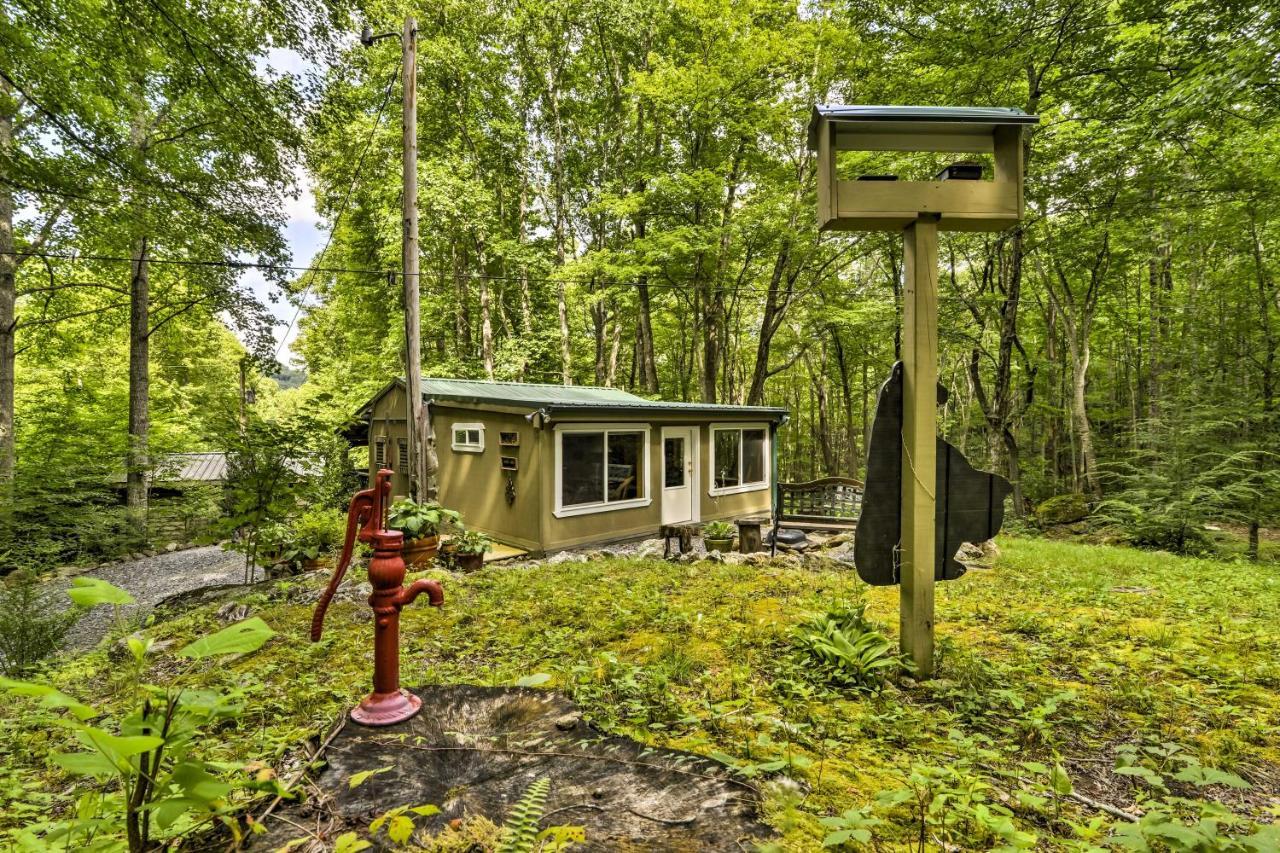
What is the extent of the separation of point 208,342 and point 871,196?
27763 millimetres

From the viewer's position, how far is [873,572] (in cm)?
254

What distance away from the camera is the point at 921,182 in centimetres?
238

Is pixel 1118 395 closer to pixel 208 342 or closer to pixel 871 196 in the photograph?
pixel 871 196

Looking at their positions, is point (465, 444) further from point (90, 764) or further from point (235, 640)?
point (90, 764)

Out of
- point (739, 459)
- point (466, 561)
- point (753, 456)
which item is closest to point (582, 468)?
point (466, 561)

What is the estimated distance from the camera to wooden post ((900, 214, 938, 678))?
240 centimetres

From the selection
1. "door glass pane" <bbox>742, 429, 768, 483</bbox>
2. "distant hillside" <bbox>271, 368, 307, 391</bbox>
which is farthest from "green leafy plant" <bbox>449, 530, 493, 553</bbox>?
"distant hillside" <bbox>271, 368, 307, 391</bbox>

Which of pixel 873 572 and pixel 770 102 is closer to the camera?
pixel 873 572

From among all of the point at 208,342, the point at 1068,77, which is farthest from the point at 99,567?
the point at 1068,77

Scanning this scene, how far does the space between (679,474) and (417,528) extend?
→ 547cm

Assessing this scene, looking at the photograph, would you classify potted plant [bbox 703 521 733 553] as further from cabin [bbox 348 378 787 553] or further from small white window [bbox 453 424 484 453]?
small white window [bbox 453 424 484 453]

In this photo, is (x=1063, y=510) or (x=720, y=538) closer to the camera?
(x=720, y=538)

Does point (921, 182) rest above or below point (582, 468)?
above

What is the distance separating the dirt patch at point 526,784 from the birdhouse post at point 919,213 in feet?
4.98
